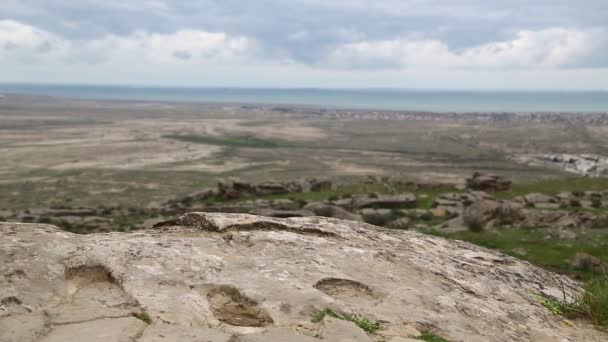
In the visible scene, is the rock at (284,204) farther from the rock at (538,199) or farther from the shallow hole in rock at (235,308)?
the shallow hole in rock at (235,308)

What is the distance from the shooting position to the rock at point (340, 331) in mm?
4652

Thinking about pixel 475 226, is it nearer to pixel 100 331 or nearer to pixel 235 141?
pixel 100 331

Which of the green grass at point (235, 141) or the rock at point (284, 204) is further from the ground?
the rock at point (284, 204)

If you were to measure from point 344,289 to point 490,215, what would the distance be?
2080 cm

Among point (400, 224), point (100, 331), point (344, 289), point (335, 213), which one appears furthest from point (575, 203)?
point (100, 331)

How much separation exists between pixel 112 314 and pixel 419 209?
1092 inches

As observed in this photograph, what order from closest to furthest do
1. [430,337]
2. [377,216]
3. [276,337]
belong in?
[276,337] < [430,337] < [377,216]

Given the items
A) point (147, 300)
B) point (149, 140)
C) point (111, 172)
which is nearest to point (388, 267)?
point (147, 300)

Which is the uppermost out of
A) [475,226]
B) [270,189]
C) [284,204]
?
[475,226]

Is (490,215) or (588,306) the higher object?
(588,306)

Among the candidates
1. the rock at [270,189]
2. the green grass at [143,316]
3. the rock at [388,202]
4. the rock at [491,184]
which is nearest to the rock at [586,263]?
the rock at [388,202]

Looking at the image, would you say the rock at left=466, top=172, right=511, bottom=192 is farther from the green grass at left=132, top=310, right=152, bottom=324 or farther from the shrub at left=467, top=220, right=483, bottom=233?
the green grass at left=132, top=310, right=152, bottom=324

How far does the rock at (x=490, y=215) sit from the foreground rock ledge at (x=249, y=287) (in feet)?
56.2

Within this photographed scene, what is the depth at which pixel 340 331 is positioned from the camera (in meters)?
4.78
